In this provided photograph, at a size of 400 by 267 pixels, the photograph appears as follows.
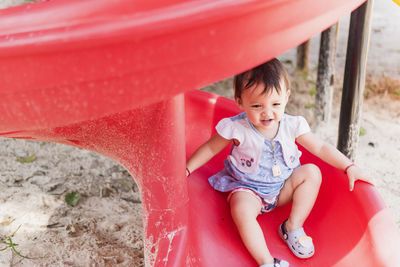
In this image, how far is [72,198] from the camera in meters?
1.43

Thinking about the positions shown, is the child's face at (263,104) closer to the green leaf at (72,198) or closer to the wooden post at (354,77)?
the wooden post at (354,77)

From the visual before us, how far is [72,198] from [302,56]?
111 cm

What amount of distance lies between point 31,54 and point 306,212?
791 millimetres

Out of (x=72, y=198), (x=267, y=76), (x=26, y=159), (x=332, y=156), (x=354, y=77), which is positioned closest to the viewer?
(x=267, y=76)

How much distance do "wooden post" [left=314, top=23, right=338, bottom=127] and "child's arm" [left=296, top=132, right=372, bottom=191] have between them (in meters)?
0.52

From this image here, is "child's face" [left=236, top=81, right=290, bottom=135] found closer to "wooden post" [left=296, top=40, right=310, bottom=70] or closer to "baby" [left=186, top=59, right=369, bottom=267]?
"baby" [left=186, top=59, right=369, bottom=267]

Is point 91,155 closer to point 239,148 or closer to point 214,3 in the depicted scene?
point 239,148

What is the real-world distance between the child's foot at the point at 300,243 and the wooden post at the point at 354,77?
1.25 feet

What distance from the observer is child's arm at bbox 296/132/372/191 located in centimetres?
111

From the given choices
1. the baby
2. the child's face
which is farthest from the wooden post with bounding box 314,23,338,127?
the child's face

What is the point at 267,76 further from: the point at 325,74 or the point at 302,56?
the point at 302,56

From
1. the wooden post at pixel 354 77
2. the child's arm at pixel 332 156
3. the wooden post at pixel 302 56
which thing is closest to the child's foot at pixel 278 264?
the child's arm at pixel 332 156

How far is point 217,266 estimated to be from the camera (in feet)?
3.55

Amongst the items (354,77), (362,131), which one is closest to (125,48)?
(354,77)
